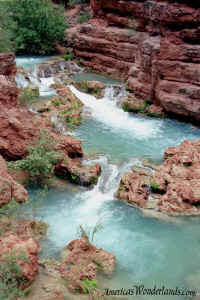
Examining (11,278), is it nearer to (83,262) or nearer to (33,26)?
(83,262)

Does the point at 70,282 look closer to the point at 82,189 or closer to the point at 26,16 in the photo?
the point at 82,189

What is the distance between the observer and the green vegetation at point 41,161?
29.1 feet

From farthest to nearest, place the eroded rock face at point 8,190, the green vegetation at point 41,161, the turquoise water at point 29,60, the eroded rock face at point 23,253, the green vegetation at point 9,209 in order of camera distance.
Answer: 1. the turquoise water at point 29,60
2. the green vegetation at point 41,161
3. the eroded rock face at point 8,190
4. the green vegetation at point 9,209
5. the eroded rock face at point 23,253

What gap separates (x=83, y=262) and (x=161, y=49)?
10565mm

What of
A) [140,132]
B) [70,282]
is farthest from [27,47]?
[70,282]

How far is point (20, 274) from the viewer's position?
5.23 m

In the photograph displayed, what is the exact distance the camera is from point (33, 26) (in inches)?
815

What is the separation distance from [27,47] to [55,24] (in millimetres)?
2448

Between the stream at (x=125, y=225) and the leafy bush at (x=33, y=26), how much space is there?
1047 cm

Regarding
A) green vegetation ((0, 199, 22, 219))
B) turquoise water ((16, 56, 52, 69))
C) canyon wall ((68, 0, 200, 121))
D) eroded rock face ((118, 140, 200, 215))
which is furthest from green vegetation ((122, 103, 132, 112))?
green vegetation ((0, 199, 22, 219))

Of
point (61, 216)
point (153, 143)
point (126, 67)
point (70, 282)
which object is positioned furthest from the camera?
point (126, 67)

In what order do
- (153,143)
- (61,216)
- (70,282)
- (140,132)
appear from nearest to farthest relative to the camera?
(70,282) < (61,216) < (153,143) < (140,132)

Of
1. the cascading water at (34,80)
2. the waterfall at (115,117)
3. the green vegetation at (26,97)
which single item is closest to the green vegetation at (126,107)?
the waterfall at (115,117)

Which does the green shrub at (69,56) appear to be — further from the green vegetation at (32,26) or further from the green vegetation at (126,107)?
the green vegetation at (126,107)
